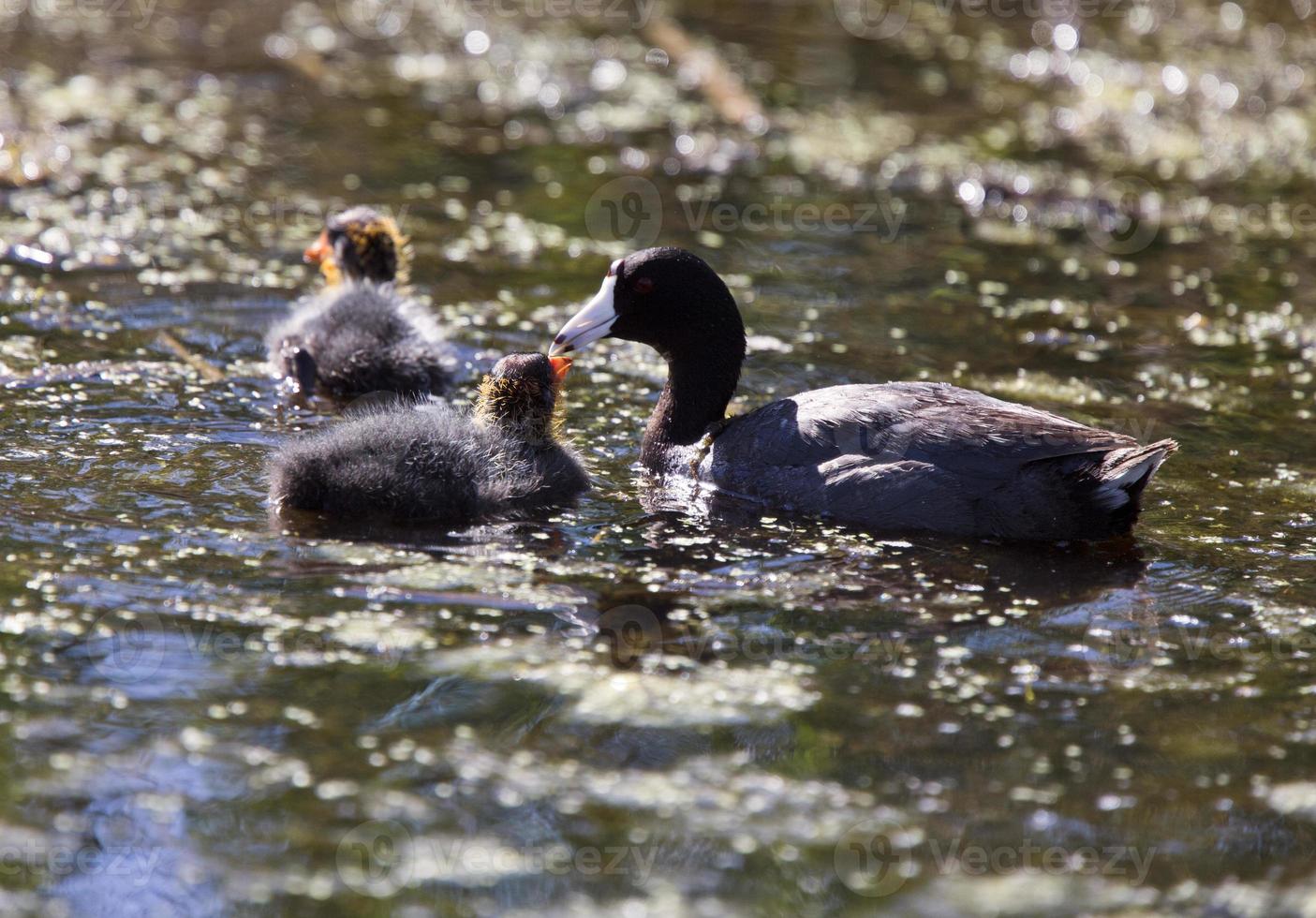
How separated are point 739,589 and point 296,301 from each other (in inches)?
144

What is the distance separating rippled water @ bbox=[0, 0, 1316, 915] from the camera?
363cm

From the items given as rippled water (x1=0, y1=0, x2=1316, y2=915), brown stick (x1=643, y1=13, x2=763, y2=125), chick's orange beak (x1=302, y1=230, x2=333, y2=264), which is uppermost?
brown stick (x1=643, y1=13, x2=763, y2=125)

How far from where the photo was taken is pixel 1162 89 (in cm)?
1216

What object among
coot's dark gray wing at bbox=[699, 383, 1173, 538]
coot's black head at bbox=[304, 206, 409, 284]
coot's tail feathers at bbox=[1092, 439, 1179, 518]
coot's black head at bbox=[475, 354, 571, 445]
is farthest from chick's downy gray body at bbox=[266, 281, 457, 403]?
coot's tail feathers at bbox=[1092, 439, 1179, 518]

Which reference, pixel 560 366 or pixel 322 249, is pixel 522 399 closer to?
pixel 560 366

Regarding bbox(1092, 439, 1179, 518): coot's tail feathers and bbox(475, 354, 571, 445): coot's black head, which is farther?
bbox(475, 354, 571, 445): coot's black head

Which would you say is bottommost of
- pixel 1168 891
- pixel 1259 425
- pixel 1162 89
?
pixel 1168 891

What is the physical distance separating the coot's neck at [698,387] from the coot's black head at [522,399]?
1.73 ft

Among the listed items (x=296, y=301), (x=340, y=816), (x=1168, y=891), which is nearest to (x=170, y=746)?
(x=340, y=816)

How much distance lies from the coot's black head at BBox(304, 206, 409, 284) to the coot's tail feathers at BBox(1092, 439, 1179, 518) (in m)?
3.64

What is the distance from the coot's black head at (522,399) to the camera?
5.86 metres

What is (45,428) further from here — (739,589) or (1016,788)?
(1016,788)

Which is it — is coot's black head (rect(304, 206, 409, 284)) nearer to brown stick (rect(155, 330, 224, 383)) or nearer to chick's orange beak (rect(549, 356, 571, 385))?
brown stick (rect(155, 330, 224, 383))

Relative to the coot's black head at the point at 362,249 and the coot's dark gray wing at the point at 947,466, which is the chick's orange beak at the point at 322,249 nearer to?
the coot's black head at the point at 362,249
